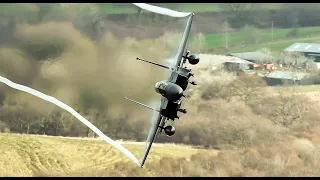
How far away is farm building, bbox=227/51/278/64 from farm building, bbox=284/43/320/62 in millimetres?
1905

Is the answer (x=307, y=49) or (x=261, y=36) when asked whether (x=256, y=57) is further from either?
(x=307, y=49)

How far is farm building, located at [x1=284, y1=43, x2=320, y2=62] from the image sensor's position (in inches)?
2315

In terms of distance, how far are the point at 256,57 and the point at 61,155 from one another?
17.7 metres

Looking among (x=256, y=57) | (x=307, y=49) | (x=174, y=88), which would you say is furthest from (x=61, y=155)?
(x=307, y=49)

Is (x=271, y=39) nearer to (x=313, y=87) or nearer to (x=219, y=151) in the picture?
(x=313, y=87)

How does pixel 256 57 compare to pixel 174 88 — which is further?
pixel 256 57

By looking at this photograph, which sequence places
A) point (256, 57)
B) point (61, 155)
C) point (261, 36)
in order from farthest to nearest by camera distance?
1. point (261, 36)
2. point (256, 57)
3. point (61, 155)

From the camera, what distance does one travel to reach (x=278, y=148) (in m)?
52.6

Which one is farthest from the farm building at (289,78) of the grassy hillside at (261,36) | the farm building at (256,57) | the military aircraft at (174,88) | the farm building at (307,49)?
the military aircraft at (174,88)

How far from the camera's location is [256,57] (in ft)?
190

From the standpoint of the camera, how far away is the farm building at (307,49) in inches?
2315

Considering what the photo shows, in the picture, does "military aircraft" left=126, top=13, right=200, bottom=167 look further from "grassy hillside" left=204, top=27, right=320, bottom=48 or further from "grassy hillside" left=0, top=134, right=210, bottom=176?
"grassy hillside" left=204, top=27, right=320, bottom=48

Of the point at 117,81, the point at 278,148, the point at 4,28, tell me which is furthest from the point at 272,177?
the point at 4,28

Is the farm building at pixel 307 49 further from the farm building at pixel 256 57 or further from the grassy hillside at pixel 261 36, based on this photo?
the farm building at pixel 256 57
